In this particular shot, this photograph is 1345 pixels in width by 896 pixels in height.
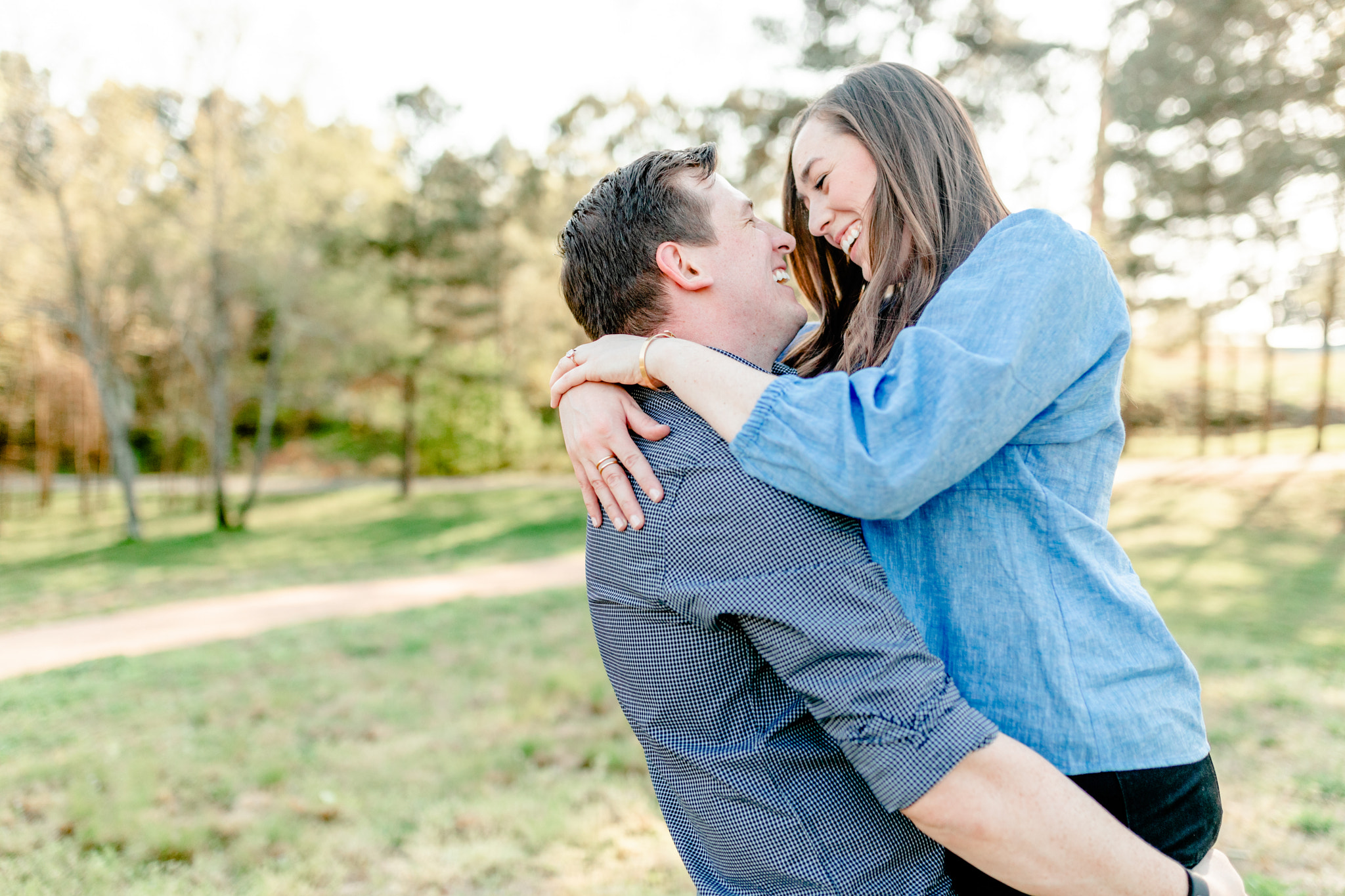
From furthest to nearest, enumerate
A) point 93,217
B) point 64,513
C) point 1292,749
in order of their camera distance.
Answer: point 64,513
point 93,217
point 1292,749

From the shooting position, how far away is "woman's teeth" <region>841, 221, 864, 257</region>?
1.76 meters

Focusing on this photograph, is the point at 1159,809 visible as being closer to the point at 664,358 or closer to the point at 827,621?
the point at 827,621

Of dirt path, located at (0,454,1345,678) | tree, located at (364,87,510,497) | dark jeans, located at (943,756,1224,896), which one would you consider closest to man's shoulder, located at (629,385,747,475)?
dark jeans, located at (943,756,1224,896)

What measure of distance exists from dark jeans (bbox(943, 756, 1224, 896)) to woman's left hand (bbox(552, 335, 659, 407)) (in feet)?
3.13

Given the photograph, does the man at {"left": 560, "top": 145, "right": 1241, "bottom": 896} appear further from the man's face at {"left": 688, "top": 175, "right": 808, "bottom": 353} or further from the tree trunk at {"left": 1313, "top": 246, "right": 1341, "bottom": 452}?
the tree trunk at {"left": 1313, "top": 246, "right": 1341, "bottom": 452}

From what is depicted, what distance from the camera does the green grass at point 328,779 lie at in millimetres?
3951

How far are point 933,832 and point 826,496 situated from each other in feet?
1.63

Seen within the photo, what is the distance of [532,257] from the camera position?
2641 centimetres

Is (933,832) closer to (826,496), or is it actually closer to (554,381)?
(826,496)

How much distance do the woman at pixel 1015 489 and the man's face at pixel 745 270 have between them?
0.93 feet

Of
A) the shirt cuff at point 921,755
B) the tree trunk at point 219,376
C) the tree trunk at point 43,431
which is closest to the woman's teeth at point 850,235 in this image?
the shirt cuff at point 921,755

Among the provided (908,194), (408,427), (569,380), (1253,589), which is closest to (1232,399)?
(1253,589)

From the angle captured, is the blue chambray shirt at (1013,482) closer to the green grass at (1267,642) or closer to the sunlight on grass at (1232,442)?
the green grass at (1267,642)

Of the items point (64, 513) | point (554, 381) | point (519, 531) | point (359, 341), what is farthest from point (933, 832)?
point (64, 513)
